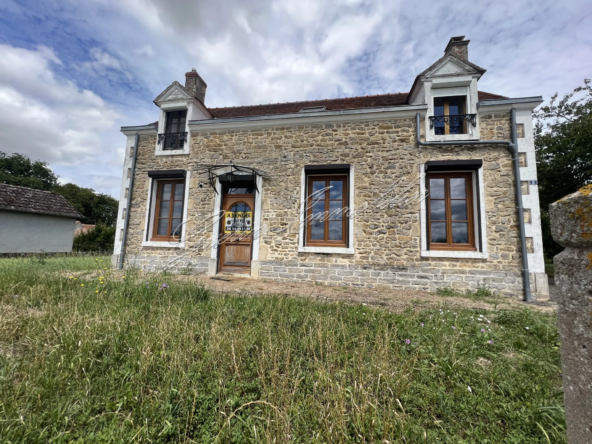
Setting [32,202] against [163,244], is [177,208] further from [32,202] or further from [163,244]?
[32,202]

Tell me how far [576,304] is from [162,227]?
27.6 ft

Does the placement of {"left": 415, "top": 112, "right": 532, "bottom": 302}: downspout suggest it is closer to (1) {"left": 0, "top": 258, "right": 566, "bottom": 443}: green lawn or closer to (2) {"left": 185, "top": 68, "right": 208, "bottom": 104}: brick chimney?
(1) {"left": 0, "top": 258, "right": 566, "bottom": 443}: green lawn

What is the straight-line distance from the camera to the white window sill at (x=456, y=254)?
5.89 m

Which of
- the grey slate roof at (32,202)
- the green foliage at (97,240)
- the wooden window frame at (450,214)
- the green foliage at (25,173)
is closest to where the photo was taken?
the wooden window frame at (450,214)

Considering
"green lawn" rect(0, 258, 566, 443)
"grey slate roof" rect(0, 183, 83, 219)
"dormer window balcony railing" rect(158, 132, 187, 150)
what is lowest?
"green lawn" rect(0, 258, 566, 443)

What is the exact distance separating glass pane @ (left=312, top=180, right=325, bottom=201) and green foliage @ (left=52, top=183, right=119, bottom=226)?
3469 centimetres

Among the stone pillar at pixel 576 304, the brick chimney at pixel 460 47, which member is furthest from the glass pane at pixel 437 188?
the stone pillar at pixel 576 304

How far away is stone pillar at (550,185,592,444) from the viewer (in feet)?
2.65

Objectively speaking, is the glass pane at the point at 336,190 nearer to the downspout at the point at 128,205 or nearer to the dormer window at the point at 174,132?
the dormer window at the point at 174,132

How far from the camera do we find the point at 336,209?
6777 millimetres

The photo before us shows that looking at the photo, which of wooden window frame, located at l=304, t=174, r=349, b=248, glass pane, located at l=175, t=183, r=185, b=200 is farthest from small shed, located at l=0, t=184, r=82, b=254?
wooden window frame, located at l=304, t=174, r=349, b=248

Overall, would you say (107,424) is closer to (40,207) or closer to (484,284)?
(484,284)

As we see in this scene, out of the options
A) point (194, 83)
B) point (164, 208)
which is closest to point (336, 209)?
point (164, 208)

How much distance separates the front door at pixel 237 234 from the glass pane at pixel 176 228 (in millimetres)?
1260
